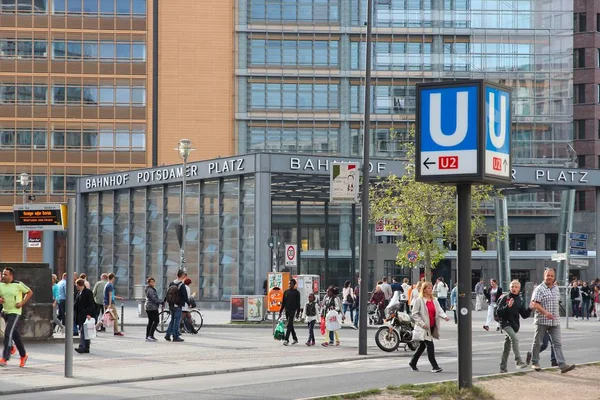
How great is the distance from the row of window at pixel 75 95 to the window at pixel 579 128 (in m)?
33.5

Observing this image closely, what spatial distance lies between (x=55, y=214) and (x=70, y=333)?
2.31 meters

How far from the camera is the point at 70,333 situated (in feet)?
64.4

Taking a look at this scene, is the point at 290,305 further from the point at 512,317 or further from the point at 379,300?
the point at 379,300

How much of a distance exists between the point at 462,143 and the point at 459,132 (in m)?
0.14

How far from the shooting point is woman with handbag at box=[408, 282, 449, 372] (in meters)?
20.9

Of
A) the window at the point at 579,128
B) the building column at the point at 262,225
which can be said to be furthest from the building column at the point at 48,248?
the window at the point at 579,128

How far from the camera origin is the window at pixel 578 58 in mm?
91000

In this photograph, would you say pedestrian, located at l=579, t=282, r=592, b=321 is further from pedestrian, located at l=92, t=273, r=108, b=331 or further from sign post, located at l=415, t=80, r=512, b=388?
sign post, located at l=415, t=80, r=512, b=388

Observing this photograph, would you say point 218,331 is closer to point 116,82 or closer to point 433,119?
point 433,119

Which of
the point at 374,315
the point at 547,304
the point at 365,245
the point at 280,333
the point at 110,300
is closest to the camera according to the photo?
the point at 547,304

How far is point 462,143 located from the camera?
14.5 m

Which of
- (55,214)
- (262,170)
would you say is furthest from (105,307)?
(262,170)

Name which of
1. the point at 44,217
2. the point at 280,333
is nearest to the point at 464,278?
the point at 44,217

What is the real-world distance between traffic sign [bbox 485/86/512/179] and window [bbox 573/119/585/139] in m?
77.4
